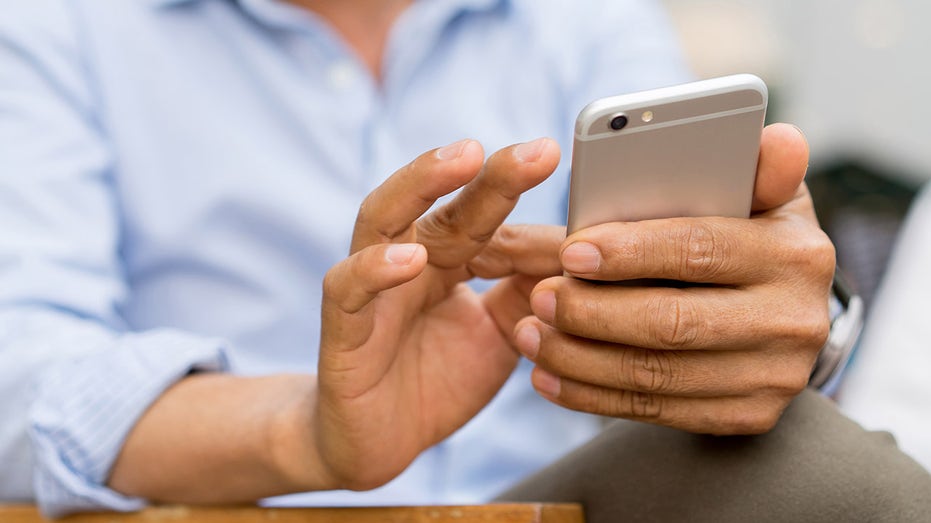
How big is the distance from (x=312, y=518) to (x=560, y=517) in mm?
162

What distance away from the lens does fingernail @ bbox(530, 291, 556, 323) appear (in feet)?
1.62

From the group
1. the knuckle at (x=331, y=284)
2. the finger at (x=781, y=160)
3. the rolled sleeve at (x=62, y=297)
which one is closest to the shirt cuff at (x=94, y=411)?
the rolled sleeve at (x=62, y=297)

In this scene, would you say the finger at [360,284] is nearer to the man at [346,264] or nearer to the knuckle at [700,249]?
the man at [346,264]

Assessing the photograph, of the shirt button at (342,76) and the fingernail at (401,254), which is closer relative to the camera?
the fingernail at (401,254)

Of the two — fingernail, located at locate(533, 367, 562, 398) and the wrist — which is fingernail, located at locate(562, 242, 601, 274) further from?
the wrist

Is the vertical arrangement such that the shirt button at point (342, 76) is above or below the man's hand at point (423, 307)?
above

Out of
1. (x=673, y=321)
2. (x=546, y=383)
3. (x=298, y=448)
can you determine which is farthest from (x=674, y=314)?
(x=298, y=448)

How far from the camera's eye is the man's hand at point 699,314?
1.53 ft

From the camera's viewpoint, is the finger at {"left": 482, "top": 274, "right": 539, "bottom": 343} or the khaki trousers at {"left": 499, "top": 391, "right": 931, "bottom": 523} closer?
the khaki trousers at {"left": 499, "top": 391, "right": 931, "bottom": 523}

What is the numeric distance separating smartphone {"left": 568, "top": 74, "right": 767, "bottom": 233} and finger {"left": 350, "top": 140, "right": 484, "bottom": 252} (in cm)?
6

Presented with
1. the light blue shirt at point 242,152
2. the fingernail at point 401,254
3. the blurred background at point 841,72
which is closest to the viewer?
the fingernail at point 401,254

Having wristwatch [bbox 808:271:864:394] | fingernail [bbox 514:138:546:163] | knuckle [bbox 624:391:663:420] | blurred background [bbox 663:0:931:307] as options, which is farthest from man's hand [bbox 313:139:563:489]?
blurred background [bbox 663:0:931:307]

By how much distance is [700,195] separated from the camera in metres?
0.49

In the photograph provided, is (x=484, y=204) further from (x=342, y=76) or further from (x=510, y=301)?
(x=342, y=76)
